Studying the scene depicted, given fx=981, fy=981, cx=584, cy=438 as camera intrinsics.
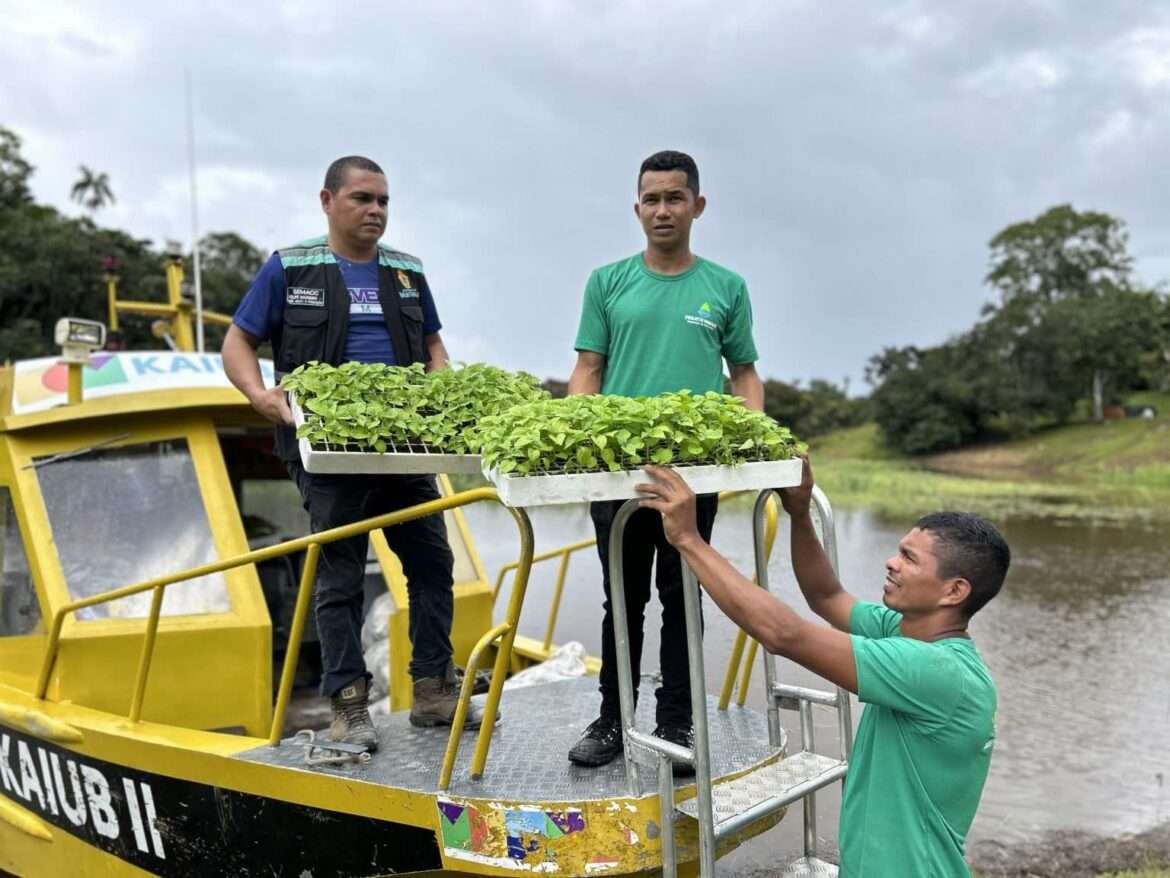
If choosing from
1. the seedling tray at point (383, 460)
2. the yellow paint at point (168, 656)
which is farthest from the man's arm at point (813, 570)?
the yellow paint at point (168, 656)

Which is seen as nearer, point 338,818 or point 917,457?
point 338,818

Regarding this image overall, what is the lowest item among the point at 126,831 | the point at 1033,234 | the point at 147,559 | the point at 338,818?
the point at 126,831

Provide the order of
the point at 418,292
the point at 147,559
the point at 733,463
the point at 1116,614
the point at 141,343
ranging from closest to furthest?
the point at 733,463
the point at 418,292
the point at 147,559
the point at 1116,614
the point at 141,343

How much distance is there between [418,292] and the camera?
12.2 feet

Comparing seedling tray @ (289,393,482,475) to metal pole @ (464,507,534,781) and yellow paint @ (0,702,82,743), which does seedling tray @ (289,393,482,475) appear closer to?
metal pole @ (464,507,534,781)

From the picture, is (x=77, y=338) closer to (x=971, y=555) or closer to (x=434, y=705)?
(x=434, y=705)

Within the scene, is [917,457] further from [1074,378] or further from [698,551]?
[698,551]

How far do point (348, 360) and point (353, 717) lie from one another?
121cm

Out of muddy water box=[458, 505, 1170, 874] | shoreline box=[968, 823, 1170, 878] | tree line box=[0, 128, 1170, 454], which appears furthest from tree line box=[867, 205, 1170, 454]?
shoreline box=[968, 823, 1170, 878]

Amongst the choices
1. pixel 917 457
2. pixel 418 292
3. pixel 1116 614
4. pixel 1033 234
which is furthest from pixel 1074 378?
pixel 418 292

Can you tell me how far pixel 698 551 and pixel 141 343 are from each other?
35.5 metres

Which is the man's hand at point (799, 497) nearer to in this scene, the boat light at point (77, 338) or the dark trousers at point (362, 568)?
the dark trousers at point (362, 568)

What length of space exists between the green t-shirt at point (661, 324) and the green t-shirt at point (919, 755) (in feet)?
3.64

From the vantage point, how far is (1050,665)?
9.55 m
